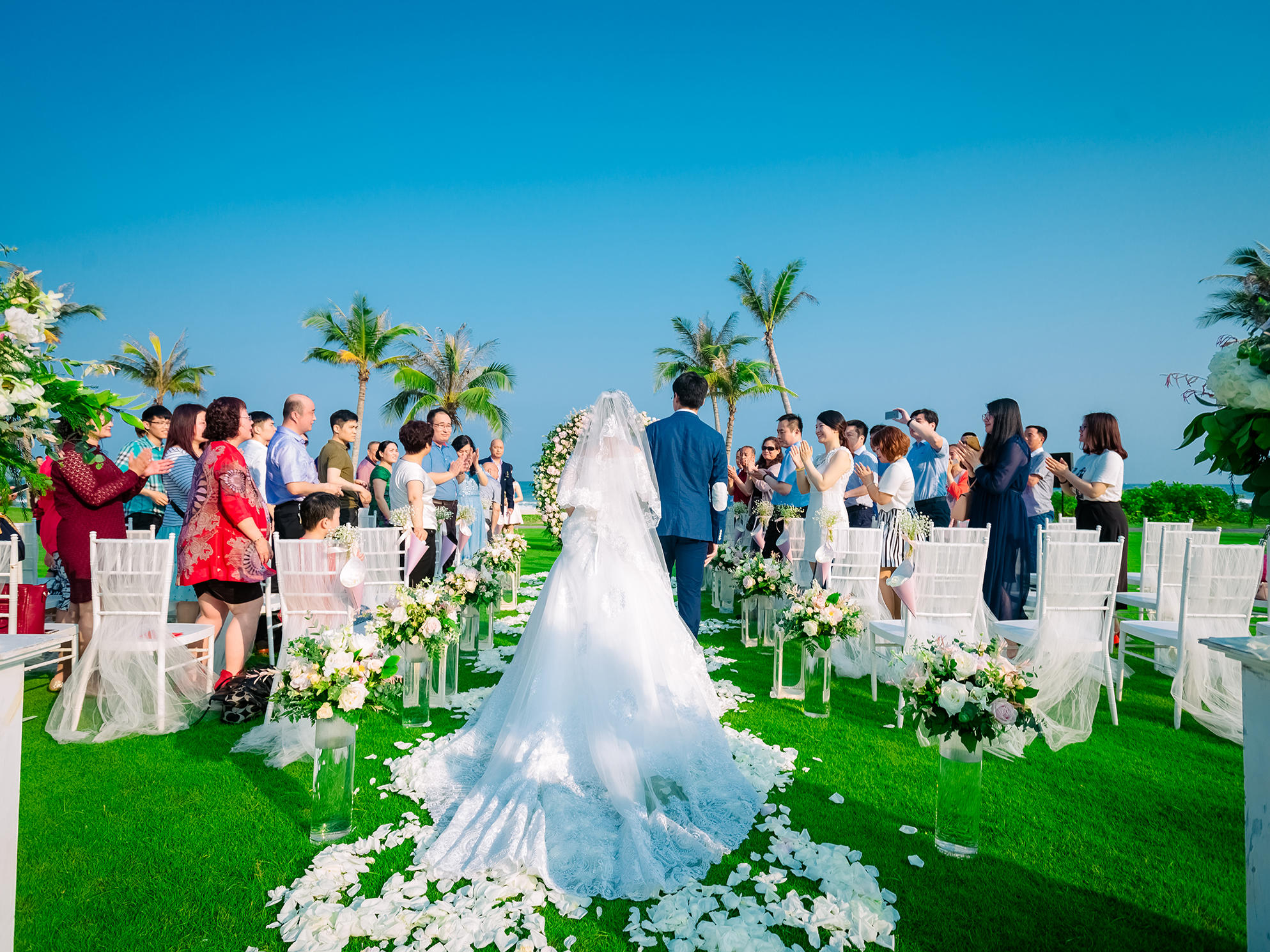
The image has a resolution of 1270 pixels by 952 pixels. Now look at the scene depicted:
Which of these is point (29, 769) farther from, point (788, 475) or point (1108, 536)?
point (1108, 536)

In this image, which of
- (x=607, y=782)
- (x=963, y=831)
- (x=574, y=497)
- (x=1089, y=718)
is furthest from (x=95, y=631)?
(x=1089, y=718)

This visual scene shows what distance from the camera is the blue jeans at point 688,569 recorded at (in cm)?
633

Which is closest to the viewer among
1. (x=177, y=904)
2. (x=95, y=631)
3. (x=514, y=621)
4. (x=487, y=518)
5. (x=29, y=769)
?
(x=177, y=904)

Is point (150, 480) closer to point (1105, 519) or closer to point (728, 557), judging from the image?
point (728, 557)

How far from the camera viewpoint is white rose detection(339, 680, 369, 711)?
129 inches

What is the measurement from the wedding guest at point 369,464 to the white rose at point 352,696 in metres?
7.67

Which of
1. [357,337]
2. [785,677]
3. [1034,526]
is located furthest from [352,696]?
Answer: [357,337]

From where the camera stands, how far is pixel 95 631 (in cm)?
477

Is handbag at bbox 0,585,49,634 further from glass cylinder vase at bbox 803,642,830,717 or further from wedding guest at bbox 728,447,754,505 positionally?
wedding guest at bbox 728,447,754,505

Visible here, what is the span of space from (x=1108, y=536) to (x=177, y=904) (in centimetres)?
793

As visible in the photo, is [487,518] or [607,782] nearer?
[607,782]

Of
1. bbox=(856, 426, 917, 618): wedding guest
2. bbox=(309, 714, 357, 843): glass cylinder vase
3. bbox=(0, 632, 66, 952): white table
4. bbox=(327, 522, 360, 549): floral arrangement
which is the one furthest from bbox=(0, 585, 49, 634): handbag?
bbox=(856, 426, 917, 618): wedding guest

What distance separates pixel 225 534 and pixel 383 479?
14.0ft

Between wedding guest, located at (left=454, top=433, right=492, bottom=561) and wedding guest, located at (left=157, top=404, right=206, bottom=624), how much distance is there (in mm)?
2915
